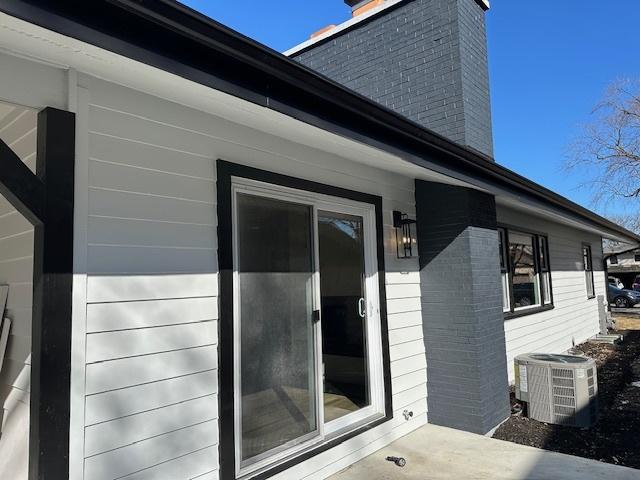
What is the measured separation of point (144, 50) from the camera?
168 cm

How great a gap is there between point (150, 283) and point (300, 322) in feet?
3.97

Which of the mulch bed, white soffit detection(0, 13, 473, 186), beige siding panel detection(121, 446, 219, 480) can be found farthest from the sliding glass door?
the mulch bed

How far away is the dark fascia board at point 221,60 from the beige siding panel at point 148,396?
1502 millimetres

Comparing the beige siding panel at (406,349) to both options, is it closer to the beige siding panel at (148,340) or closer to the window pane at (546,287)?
the beige siding panel at (148,340)

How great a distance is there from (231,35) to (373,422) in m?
3.11

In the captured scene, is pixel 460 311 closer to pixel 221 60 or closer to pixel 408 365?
pixel 408 365

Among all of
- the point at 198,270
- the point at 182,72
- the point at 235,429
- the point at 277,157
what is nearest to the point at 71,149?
the point at 182,72

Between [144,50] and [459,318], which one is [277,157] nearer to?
[144,50]

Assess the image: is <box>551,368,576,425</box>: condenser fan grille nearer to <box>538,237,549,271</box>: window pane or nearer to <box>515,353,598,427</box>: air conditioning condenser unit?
<box>515,353,598,427</box>: air conditioning condenser unit

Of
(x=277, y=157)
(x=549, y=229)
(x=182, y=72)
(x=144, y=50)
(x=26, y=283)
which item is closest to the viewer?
(x=144, y=50)

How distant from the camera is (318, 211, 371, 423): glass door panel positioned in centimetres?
360

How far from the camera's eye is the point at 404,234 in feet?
14.3

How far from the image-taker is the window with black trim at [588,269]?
1045 cm

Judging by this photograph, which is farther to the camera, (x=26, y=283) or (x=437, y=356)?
(x=437, y=356)
